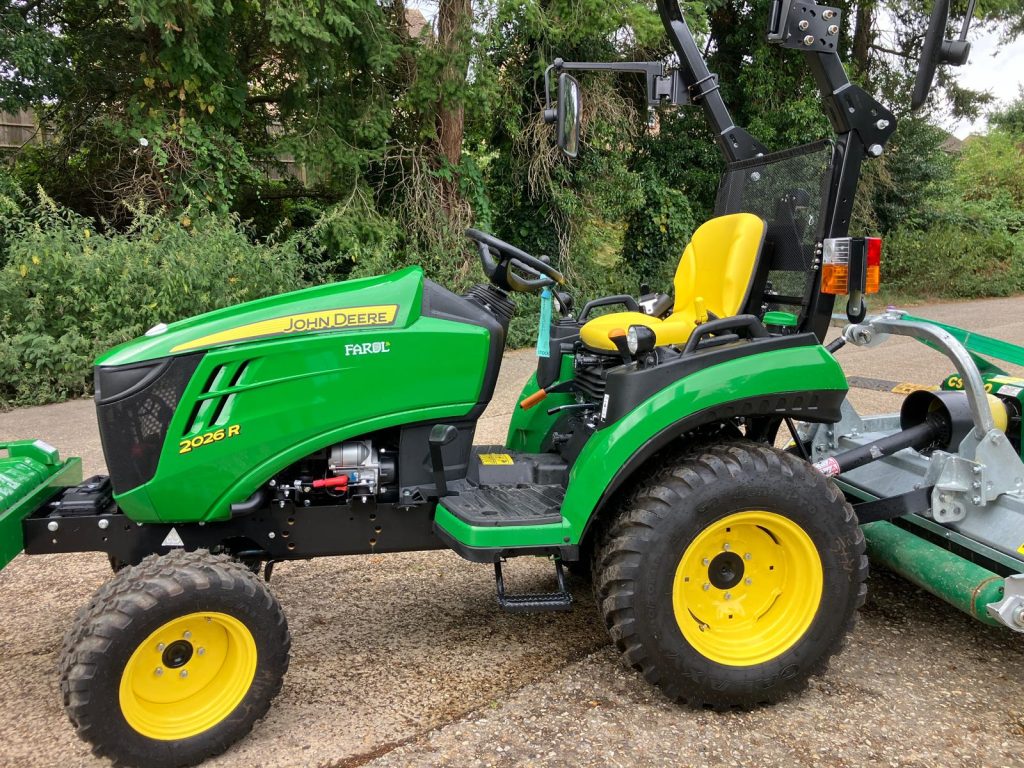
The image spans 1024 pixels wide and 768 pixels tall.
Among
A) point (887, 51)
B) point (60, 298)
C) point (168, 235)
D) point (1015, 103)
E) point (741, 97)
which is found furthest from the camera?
point (1015, 103)

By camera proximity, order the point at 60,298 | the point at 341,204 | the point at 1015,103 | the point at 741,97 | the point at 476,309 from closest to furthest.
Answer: the point at 476,309 → the point at 60,298 → the point at 341,204 → the point at 741,97 → the point at 1015,103

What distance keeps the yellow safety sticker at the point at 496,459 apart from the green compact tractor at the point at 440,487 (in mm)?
249

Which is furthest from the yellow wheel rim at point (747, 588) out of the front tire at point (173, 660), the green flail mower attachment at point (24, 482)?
the green flail mower attachment at point (24, 482)

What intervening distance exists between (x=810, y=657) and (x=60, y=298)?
260 inches

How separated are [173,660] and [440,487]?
89 centimetres

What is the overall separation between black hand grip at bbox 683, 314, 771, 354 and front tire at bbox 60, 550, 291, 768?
147 centimetres

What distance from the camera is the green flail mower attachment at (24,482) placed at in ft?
8.12

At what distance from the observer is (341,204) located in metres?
9.22

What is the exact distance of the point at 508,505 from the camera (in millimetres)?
2756

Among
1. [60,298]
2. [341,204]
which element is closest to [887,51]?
[341,204]

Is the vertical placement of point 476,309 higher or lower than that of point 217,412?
higher

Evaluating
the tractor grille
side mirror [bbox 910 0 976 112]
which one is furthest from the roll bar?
the tractor grille

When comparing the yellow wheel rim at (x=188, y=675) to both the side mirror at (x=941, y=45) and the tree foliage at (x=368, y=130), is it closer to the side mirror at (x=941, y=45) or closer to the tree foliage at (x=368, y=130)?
the side mirror at (x=941, y=45)

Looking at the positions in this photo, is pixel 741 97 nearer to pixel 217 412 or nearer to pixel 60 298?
pixel 60 298
